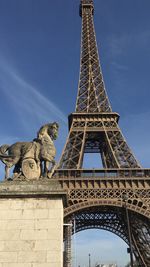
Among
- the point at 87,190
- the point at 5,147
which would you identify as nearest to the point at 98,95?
the point at 87,190

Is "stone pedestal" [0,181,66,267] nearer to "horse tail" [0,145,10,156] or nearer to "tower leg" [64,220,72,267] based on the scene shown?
"horse tail" [0,145,10,156]

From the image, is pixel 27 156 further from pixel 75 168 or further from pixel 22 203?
pixel 75 168

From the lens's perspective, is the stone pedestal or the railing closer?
the stone pedestal

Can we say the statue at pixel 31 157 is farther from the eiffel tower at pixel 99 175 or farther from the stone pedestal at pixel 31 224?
the eiffel tower at pixel 99 175

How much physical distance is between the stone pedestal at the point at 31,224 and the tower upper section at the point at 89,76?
44254 mm

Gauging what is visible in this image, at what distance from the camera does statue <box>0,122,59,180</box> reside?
13330mm

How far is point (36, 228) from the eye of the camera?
11.8m

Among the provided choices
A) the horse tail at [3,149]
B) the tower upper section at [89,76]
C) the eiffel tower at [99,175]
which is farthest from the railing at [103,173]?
the horse tail at [3,149]

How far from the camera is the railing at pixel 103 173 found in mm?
44625

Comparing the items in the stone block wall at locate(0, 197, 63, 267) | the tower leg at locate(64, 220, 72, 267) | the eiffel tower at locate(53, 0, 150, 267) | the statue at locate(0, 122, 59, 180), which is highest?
the eiffel tower at locate(53, 0, 150, 267)

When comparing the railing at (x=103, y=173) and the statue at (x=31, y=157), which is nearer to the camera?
the statue at (x=31, y=157)

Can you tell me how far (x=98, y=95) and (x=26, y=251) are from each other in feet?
162

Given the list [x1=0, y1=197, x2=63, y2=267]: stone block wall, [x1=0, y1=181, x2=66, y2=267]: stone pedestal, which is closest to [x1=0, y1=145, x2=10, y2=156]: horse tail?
[x1=0, y1=181, x2=66, y2=267]: stone pedestal

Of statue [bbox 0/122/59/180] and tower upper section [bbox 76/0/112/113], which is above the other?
tower upper section [bbox 76/0/112/113]
